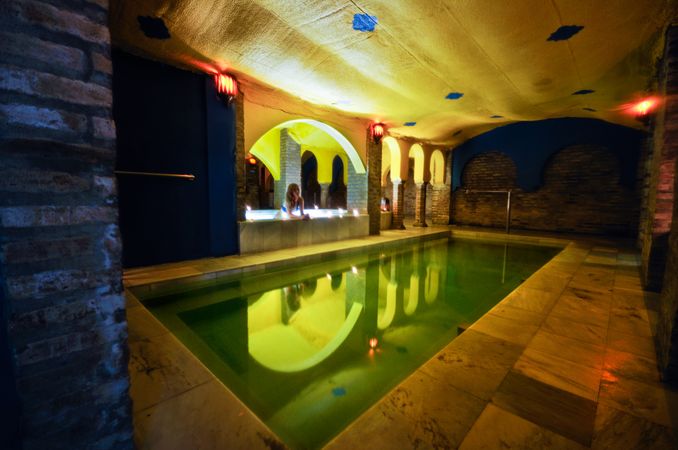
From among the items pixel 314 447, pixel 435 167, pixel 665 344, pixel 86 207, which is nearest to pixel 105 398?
pixel 86 207

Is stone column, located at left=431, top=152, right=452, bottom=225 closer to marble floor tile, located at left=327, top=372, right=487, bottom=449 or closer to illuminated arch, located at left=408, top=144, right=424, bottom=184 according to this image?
illuminated arch, located at left=408, top=144, right=424, bottom=184

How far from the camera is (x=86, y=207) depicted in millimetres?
991

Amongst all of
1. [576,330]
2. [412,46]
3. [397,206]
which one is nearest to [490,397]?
[576,330]

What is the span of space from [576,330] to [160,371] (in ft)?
10.2

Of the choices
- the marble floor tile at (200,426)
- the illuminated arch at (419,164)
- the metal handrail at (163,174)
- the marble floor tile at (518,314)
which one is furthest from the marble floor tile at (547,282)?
the illuminated arch at (419,164)

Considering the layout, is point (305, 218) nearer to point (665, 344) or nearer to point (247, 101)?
point (247, 101)

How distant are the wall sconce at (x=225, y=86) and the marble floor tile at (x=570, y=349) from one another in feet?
16.7

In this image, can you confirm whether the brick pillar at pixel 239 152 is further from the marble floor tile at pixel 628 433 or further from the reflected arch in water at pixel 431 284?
the marble floor tile at pixel 628 433

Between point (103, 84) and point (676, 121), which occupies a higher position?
point (676, 121)

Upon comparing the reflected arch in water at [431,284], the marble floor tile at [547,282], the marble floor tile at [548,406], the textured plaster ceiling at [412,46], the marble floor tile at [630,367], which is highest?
the textured plaster ceiling at [412,46]

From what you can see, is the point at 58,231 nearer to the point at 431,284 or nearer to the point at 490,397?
the point at 490,397

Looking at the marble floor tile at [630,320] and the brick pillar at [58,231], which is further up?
the brick pillar at [58,231]

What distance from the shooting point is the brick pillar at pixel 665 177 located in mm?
3230

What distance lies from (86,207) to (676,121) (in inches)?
204
